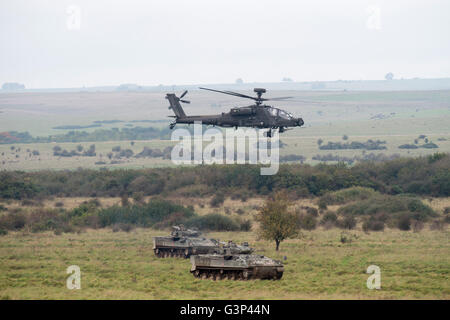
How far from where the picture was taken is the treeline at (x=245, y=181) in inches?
2628

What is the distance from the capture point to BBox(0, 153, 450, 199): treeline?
219 feet

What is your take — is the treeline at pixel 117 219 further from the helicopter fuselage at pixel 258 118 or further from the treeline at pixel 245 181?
the treeline at pixel 245 181

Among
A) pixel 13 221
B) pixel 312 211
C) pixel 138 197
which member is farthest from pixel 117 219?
pixel 312 211

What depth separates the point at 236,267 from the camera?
3025 centimetres

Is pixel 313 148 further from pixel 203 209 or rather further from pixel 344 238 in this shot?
pixel 344 238

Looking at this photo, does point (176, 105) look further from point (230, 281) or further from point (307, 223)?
point (230, 281)

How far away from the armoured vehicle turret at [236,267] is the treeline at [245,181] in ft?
112

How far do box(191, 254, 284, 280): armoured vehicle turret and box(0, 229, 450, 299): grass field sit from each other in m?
0.40

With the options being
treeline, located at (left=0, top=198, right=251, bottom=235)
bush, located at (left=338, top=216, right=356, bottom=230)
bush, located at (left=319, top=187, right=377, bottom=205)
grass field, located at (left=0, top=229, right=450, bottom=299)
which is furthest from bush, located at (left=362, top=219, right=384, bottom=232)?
bush, located at (left=319, top=187, right=377, bottom=205)

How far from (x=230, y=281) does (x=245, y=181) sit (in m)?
39.1

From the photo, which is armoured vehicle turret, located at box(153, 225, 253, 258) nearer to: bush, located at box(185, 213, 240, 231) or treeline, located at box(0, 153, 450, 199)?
bush, located at box(185, 213, 240, 231)

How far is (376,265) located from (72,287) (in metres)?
14.2

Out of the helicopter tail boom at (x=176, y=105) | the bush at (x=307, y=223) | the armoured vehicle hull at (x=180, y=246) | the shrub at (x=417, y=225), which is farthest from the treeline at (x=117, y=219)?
the armoured vehicle hull at (x=180, y=246)

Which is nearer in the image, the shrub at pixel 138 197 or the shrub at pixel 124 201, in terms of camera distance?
the shrub at pixel 124 201
